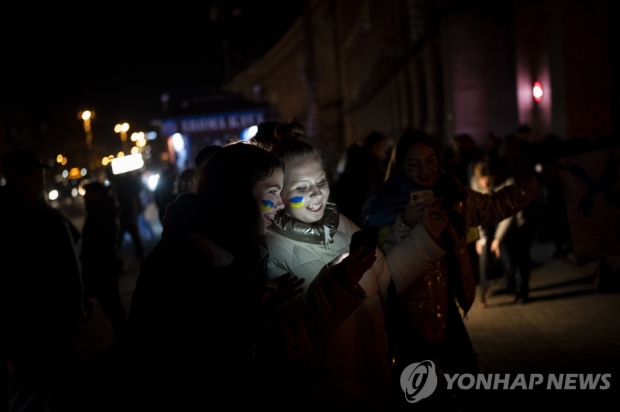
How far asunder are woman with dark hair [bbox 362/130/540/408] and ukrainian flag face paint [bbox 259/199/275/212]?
115cm

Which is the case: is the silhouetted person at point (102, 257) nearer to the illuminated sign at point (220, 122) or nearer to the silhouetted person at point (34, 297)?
the silhouetted person at point (34, 297)

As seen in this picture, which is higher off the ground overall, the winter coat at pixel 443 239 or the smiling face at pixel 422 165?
the smiling face at pixel 422 165

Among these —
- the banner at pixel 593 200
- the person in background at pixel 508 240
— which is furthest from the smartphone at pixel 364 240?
the person in background at pixel 508 240

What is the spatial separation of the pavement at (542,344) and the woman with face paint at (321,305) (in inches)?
49.3

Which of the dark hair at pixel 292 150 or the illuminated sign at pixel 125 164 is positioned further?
the illuminated sign at pixel 125 164

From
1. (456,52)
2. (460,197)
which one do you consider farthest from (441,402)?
(456,52)

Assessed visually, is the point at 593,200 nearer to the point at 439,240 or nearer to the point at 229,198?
the point at 439,240

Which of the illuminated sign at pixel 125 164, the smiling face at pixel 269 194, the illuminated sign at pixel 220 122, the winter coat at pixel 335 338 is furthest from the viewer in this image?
the illuminated sign at pixel 220 122

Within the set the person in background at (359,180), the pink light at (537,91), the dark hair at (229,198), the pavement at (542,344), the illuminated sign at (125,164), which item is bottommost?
the pavement at (542,344)

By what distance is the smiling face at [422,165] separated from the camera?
157 inches

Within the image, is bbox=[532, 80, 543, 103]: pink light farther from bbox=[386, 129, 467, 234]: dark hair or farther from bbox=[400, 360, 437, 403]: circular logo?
bbox=[400, 360, 437, 403]: circular logo

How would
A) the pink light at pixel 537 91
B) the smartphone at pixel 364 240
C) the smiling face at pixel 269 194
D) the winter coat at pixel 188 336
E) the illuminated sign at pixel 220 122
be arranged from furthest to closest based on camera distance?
the illuminated sign at pixel 220 122 < the pink light at pixel 537 91 < the smiling face at pixel 269 194 < the smartphone at pixel 364 240 < the winter coat at pixel 188 336

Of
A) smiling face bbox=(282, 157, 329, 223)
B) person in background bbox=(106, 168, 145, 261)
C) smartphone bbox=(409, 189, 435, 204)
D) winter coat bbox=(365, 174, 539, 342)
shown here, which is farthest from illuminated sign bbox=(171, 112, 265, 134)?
smiling face bbox=(282, 157, 329, 223)

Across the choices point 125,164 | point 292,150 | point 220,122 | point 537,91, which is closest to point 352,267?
point 292,150
